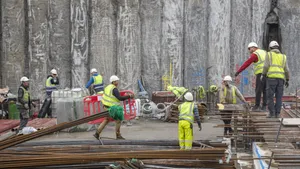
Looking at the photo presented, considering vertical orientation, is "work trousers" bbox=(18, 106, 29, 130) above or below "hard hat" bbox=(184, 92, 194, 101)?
below

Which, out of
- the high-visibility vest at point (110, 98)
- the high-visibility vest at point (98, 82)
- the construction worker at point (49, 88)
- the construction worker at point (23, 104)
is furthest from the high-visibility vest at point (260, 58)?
the construction worker at point (49, 88)

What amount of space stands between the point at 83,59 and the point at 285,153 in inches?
418

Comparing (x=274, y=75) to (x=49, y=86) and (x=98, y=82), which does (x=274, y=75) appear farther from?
(x=49, y=86)

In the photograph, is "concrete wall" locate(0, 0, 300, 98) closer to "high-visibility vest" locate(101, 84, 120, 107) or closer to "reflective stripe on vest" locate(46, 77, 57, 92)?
"reflective stripe on vest" locate(46, 77, 57, 92)

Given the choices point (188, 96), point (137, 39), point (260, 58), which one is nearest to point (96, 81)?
point (137, 39)

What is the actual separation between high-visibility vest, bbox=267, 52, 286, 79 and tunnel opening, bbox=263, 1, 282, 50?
6.87m

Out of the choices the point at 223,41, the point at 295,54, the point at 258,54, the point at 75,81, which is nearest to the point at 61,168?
the point at 258,54

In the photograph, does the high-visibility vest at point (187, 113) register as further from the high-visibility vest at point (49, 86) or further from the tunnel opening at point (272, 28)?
the tunnel opening at point (272, 28)

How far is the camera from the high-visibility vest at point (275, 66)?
33.4 ft

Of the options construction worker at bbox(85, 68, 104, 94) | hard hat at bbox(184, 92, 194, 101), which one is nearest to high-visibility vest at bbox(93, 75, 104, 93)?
construction worker at bbox(85, 68, 104, 94)

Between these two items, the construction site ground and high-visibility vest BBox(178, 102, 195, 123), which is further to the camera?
the construction site ground

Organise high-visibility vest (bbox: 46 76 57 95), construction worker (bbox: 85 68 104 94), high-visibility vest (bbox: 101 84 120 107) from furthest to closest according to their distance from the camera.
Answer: high-visibility vest (bbox: 46 76 57 95) → construction worker (bbox: 85 68 104 94) → high-visibility vest (bbox: 101 84 120 107)

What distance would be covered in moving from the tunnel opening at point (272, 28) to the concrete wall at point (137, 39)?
15 cm

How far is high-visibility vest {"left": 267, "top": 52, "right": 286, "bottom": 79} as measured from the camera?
10.2 metres
